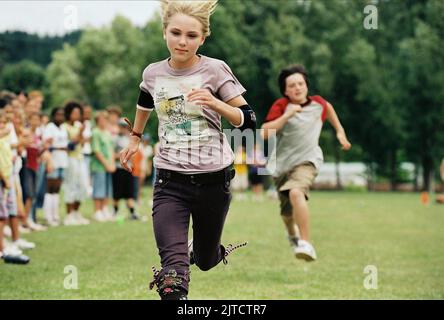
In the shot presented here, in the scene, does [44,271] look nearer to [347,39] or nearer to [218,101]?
[218,101]

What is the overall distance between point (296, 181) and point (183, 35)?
4.08 metres

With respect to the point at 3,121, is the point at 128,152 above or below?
below

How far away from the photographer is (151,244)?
38.9ft

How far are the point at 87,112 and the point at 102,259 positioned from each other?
600 cm

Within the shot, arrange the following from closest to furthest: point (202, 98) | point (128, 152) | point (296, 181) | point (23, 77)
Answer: point (202, 98) → point (128, 152) → point (296, 181) → point (23, 77)

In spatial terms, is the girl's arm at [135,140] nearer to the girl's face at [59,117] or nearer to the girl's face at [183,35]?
the girl's face at [183,35]

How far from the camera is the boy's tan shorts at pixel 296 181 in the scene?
8.82 m

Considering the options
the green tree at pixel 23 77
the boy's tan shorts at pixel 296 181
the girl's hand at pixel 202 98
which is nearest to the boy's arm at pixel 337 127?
the boy's tan shorts at pixel 296 181

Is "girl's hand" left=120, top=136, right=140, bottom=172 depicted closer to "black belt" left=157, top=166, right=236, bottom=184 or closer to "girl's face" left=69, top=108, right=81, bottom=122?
"black belt" left=157, top=166, right=236, bottom=184

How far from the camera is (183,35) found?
5.04 meters

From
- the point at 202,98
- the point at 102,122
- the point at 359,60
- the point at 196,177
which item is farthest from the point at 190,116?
the point at 359,60

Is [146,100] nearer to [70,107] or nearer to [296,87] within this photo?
[296,87]
